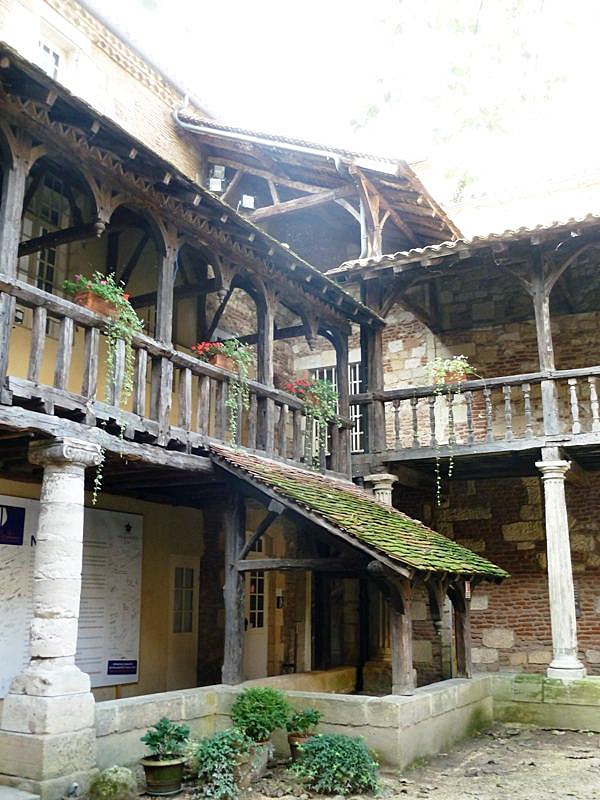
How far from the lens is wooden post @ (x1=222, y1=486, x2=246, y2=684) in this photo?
8.38 metres

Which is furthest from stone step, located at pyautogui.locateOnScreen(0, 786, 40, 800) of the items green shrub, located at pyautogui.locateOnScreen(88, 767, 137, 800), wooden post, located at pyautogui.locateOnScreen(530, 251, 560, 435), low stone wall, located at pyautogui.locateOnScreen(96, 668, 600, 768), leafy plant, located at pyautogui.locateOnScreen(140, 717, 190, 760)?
wooden post, located at pyautogui.locateOnScreen(530, 251, 560, 435)

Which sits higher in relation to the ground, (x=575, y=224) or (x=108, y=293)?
(x=575, y=224)

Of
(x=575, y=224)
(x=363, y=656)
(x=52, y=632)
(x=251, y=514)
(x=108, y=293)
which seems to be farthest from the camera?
(x=251, y=514)

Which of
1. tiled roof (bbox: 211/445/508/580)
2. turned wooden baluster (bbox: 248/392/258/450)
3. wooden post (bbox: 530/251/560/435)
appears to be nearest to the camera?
tiled roof (bbox: 211/445/508/580)

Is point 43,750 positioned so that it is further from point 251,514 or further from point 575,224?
point 575,224

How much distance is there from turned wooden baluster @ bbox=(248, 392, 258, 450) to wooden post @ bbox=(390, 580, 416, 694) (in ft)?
7.83

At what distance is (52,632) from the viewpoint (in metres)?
6.34

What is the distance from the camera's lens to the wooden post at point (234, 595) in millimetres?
8383

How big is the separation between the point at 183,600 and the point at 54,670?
16.1ft

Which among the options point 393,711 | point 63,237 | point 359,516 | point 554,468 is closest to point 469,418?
point 554,468

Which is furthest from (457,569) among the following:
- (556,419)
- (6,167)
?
(6,167)

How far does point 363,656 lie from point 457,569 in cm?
359

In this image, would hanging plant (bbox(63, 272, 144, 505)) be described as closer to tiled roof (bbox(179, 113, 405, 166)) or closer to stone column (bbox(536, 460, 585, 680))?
stone column (bbox(536, 460, 585, 680))

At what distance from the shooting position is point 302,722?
7.46m
